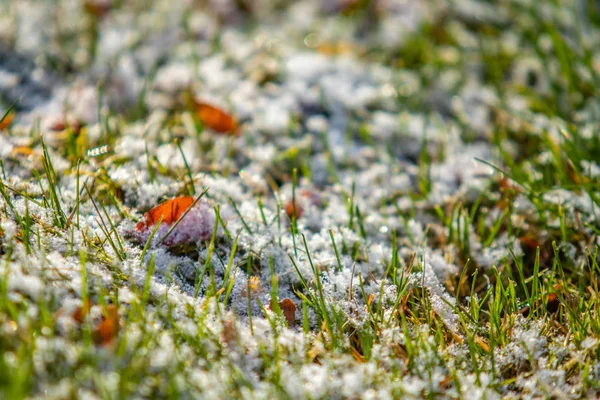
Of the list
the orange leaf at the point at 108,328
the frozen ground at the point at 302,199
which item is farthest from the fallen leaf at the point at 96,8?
the orange leaf at the point at 108,328

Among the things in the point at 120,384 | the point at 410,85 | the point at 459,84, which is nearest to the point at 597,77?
the point at 459,84

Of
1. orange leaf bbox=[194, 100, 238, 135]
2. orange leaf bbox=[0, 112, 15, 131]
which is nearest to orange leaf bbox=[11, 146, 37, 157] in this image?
orange leaf bbox=[0, 112, 15, 131]

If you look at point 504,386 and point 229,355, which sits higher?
point 229,355

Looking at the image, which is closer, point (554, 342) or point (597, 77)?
point (554, 342)

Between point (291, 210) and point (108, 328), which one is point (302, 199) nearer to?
point (291, 210)

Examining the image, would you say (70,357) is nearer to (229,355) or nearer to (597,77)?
(229,355)
